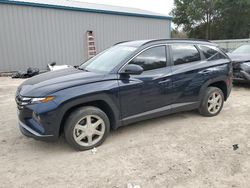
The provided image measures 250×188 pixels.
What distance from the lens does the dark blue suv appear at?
10.5 feet

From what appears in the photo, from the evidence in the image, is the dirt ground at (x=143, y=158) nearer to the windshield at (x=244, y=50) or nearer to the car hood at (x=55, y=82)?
the car hood at (x=55, y=82)

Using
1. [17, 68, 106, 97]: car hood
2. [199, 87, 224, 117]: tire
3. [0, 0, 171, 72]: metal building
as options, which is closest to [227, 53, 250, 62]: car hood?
[199, 87, 224, 117]: tire

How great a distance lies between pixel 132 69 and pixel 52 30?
10.2 metres

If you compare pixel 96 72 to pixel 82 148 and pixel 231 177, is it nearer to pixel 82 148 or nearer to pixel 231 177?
pixel 82 148

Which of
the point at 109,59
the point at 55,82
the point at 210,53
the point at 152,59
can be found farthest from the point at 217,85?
the point at 55,82

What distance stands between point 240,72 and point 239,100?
5.15ft

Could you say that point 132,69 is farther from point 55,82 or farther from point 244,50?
point 244,50

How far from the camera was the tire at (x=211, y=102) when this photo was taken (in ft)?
15.3

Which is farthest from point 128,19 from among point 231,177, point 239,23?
point 239,23

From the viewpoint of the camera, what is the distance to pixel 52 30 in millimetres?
12453

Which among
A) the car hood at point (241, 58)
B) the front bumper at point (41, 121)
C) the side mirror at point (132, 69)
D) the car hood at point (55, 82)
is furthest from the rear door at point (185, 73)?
the car hood at point (241, 58)

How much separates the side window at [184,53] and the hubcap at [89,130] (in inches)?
71.8

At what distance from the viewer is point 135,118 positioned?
383 centimetres

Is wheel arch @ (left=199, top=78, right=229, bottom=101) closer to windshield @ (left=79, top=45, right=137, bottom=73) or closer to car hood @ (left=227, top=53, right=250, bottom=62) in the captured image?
windshield @ (left=79, top=45, right=137, bottom=73)
